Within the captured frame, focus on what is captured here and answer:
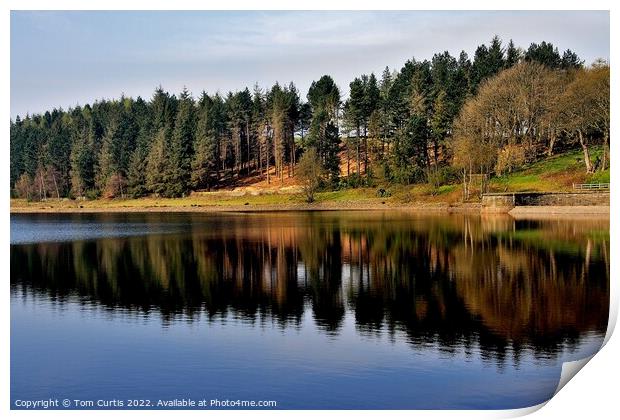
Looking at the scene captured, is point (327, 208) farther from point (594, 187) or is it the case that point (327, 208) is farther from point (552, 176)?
point (594, 187)

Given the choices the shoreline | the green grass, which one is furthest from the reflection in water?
the green grass

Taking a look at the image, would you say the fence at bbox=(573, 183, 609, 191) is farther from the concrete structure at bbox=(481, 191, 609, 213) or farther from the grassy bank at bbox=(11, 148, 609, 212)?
the grassy bank at bbox=(11, 148, 609, 212)

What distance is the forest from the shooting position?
2265 inches

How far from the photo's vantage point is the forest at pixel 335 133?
57.5m

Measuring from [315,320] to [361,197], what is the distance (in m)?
47.8

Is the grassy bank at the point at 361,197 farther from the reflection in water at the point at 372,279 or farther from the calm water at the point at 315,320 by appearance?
the calm water at the point at 315,320

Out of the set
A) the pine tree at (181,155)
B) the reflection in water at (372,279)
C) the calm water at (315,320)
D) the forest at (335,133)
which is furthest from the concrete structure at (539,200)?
the pine tree at (181,155)

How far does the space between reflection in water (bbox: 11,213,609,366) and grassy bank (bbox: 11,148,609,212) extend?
12799 millimetres

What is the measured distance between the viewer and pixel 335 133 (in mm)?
73312

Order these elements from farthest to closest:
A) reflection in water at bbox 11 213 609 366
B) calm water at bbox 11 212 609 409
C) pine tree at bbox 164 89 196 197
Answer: pine tree at bbox 164 89 196 197, reflection in water at bbox 11 213 609 366, calm water at bbox 11 212 609 409

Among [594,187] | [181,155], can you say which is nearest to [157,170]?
[181,155]

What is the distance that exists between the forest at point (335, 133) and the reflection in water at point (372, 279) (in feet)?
64.7

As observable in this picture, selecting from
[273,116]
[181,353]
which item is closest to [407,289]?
[181,353]

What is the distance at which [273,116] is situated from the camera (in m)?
77.6
